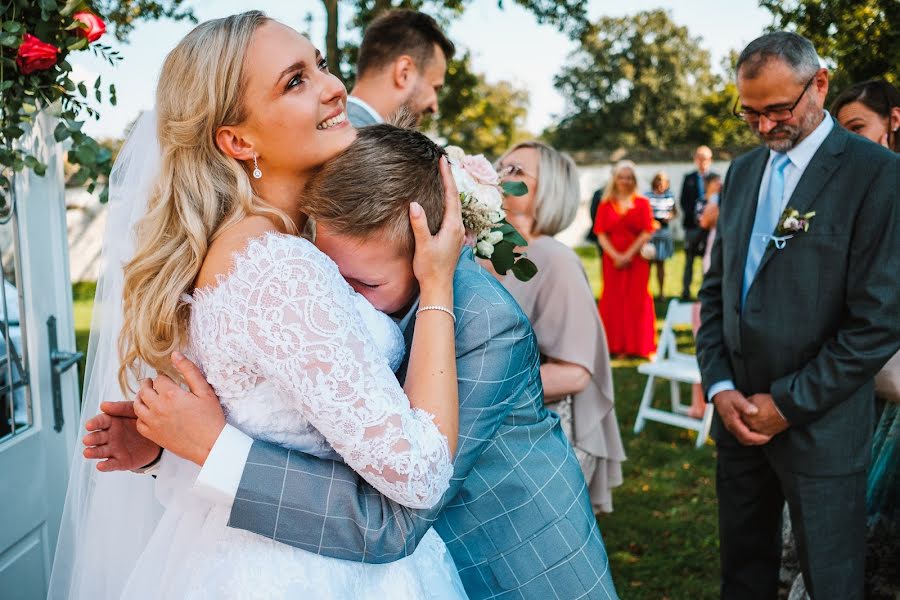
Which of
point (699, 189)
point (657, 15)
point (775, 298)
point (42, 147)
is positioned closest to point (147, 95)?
point (42, 147)

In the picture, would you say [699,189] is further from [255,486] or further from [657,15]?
[657,15]

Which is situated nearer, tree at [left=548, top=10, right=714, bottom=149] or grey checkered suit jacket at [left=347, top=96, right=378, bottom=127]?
grey checkered suit jacket at [left=347, top=96, right=378, bottom=127]

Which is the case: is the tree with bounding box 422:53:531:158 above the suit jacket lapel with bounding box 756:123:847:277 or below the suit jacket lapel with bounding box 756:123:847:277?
below

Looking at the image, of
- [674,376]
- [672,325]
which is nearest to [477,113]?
[672,325]

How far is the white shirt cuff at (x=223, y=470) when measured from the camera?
159cm

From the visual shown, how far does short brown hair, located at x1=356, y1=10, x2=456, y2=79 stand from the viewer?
3.81 metres

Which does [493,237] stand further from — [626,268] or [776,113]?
[626,268]

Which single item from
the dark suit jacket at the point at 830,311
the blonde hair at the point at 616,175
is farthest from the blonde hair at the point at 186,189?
the blonde hair at the point at 616,175

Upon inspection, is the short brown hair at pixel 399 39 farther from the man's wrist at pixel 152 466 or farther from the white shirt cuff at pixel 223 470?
the white shirt cuff at pixel 223 470

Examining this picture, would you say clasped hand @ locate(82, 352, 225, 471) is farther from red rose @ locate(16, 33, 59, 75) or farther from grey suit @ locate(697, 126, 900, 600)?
grey suit @ locate(697, 126, 900, 600)

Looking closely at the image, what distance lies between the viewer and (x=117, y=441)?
1930 millimetres

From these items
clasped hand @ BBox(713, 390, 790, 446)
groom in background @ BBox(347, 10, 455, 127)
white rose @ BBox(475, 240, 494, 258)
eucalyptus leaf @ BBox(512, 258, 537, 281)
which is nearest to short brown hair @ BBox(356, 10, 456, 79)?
groom in background @ BBox(347, 10, 455, 127)

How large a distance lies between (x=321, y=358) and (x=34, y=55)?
60.5 inches

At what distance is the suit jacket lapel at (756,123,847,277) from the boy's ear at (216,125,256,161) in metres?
2.13
